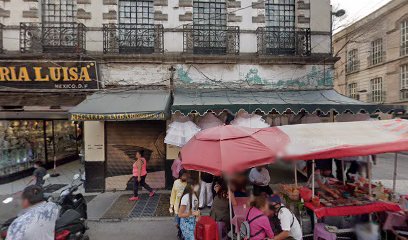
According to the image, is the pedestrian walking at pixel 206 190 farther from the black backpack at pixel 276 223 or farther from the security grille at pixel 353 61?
the security grille at pixel 353 61

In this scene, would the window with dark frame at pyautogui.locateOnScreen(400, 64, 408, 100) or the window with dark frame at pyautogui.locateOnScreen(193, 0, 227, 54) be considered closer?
the window with dark frame at pyautogui.locateOnScreen(193, 0, 227, 54)

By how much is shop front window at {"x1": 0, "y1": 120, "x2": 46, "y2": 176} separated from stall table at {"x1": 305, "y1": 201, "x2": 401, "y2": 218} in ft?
43.6

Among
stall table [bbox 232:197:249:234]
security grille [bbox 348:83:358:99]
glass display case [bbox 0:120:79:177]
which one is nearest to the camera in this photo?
stall table [bbox 232:197:249:234]

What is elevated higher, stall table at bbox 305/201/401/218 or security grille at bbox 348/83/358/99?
security grille at bbox 348/83/358/99

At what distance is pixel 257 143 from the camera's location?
429 cm

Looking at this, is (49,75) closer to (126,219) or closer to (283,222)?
(126,219)

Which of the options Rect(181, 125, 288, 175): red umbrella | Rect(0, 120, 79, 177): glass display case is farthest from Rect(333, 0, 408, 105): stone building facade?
Rect(0, 120, 79, 177): glass display case

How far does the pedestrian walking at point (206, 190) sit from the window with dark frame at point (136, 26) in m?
5.89

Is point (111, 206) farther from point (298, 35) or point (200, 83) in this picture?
point (298, 35)

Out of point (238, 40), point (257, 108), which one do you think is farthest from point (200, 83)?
point (257, 108)

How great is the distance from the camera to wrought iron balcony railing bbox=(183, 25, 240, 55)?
10891mm

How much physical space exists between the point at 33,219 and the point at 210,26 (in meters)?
9.55

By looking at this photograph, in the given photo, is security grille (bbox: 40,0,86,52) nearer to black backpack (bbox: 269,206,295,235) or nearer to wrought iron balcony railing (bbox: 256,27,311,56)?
wrought iron balcony railing (bbox: 256,27,311,56)

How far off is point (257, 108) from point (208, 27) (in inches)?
183
